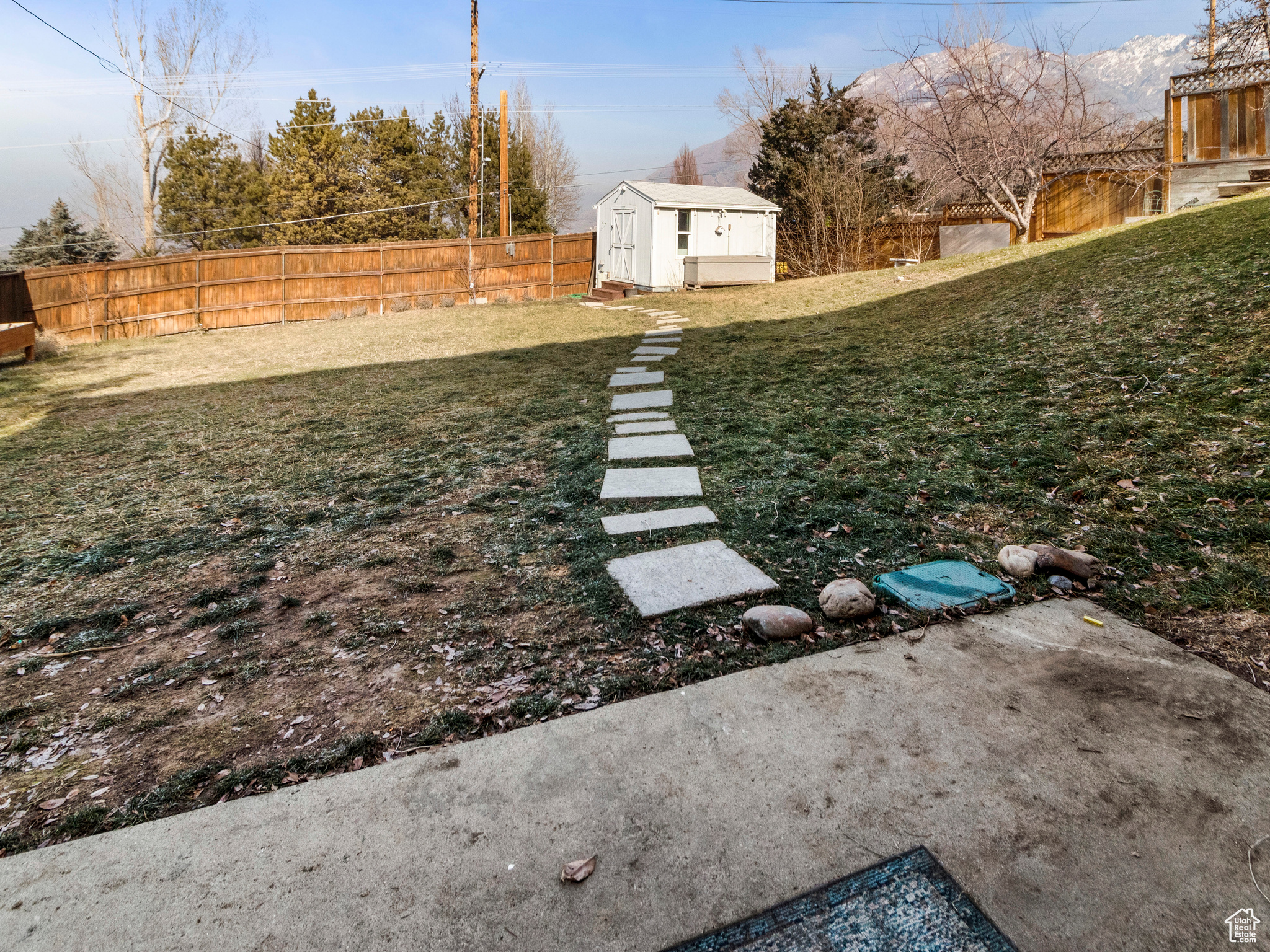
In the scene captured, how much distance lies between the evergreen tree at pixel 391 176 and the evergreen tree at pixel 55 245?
6.23 metres

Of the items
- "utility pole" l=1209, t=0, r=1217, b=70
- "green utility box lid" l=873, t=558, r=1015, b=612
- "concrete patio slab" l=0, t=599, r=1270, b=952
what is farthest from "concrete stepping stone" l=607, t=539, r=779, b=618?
"utility pole" l=1209, t=0, r=1217, b=70

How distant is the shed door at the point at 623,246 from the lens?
14766 millimetres

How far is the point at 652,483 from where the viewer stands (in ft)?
11.3

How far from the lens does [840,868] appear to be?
1.23 metres

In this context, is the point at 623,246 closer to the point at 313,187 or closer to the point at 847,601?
the point at 313,187

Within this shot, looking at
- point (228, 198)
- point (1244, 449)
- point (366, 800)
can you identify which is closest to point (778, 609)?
point (366, 800)

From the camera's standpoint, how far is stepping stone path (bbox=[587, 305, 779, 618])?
2.31 meters

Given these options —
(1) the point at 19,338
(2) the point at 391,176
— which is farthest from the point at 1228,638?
(2) the point at 391,176

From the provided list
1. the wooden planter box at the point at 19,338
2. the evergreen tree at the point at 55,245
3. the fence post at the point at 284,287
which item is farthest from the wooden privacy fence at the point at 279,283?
the evergreen tree at the point at 55,245

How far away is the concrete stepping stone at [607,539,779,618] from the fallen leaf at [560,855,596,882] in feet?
3.18

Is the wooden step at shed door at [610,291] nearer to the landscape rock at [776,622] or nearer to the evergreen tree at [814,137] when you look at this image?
the evergreen tree at [814,137]

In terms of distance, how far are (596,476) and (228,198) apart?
73.4 ft

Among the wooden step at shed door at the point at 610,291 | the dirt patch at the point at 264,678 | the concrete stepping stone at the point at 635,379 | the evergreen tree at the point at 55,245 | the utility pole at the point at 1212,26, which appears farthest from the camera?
the evergreen tree at the point at 55,245

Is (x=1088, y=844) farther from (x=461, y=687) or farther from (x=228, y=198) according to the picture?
(x=228, y=198)
